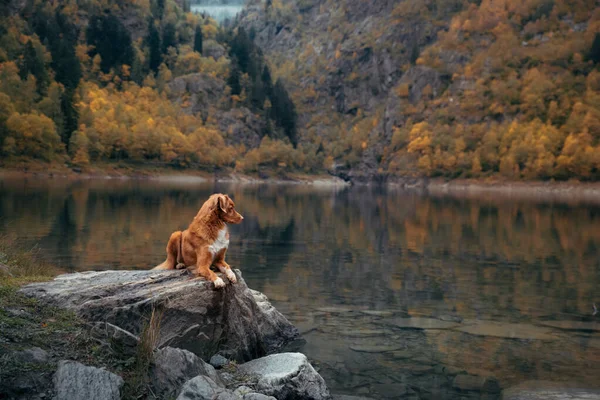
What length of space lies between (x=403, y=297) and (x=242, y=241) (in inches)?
601

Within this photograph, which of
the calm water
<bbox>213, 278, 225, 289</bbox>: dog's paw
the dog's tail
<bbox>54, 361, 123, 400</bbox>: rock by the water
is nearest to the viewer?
<bbox>54, 361, 123, 400</bbox>: rock by the water

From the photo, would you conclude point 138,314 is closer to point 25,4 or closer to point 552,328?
point 552,328

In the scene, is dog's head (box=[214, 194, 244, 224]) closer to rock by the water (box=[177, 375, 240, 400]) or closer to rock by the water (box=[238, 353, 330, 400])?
rock by the water (box=[238, 353, 330, 400])

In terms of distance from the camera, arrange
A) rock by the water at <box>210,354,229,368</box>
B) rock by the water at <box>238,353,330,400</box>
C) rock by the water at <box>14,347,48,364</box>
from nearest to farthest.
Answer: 1. rock by the water at <box>14,347,48,364</box>
2. rock by the water at <box>238,353,330,400</box>
3. rock by the water at <box>210,354,229,368</box>

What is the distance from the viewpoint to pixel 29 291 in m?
9.43

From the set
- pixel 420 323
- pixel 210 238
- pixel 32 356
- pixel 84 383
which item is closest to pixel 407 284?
pixel 420 323

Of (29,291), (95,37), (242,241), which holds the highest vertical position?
(95,37)

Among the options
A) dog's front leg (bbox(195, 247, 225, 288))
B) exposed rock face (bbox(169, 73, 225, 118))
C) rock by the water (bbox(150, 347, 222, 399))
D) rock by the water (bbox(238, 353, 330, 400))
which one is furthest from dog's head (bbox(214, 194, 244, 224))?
exposed rock face (bbox(169, 73, 225, 118))

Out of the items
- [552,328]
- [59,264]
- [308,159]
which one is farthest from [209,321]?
[308,159]

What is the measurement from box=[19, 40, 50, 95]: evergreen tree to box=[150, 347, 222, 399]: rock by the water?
5580 inches

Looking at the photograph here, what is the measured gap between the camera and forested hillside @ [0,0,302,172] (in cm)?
11475

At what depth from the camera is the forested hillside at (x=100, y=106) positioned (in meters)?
115

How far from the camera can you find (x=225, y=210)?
34.9 ft

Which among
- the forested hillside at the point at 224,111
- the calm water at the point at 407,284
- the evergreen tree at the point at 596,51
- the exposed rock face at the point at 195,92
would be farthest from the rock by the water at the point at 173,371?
the evergreen tree at the point at 596,51
